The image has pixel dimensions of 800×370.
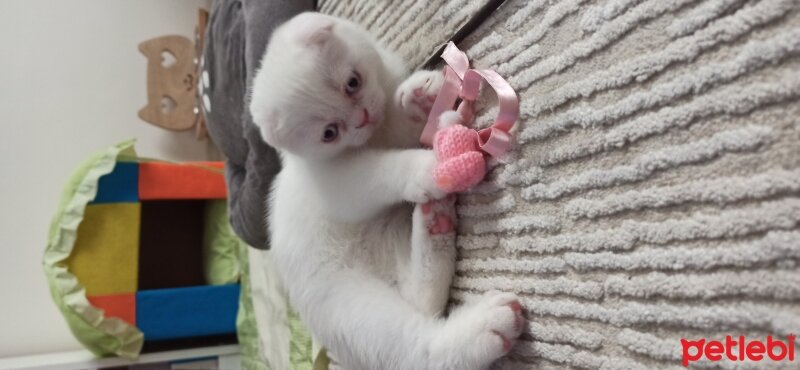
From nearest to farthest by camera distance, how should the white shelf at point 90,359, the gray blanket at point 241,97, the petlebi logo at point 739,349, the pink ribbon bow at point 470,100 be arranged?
1. the petlebi logo at point 739,349
2. the pink ribbon bow at point 470,100
3. the gray blanket at point 241,97
4. the white shelf at point 90,359

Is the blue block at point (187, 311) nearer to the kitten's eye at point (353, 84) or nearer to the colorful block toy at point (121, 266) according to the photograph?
the colorful block toy at point (121, 266)

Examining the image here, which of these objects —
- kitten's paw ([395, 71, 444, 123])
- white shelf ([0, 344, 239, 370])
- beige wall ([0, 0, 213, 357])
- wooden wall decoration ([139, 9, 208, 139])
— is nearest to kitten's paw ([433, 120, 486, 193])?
kitten's paw ([395, 71, 444, 123])

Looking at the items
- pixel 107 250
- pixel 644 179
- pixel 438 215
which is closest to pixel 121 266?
pixel 107 250

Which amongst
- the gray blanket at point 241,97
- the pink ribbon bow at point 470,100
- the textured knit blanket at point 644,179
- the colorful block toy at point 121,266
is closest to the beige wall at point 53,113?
the colorful block toy at point 121,266

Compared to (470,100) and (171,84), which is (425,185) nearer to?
(470,100)

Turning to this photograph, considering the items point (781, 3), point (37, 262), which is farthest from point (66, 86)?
point (781, 3)

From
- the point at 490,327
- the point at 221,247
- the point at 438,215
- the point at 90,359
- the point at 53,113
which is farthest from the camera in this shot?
the point at 53,113
